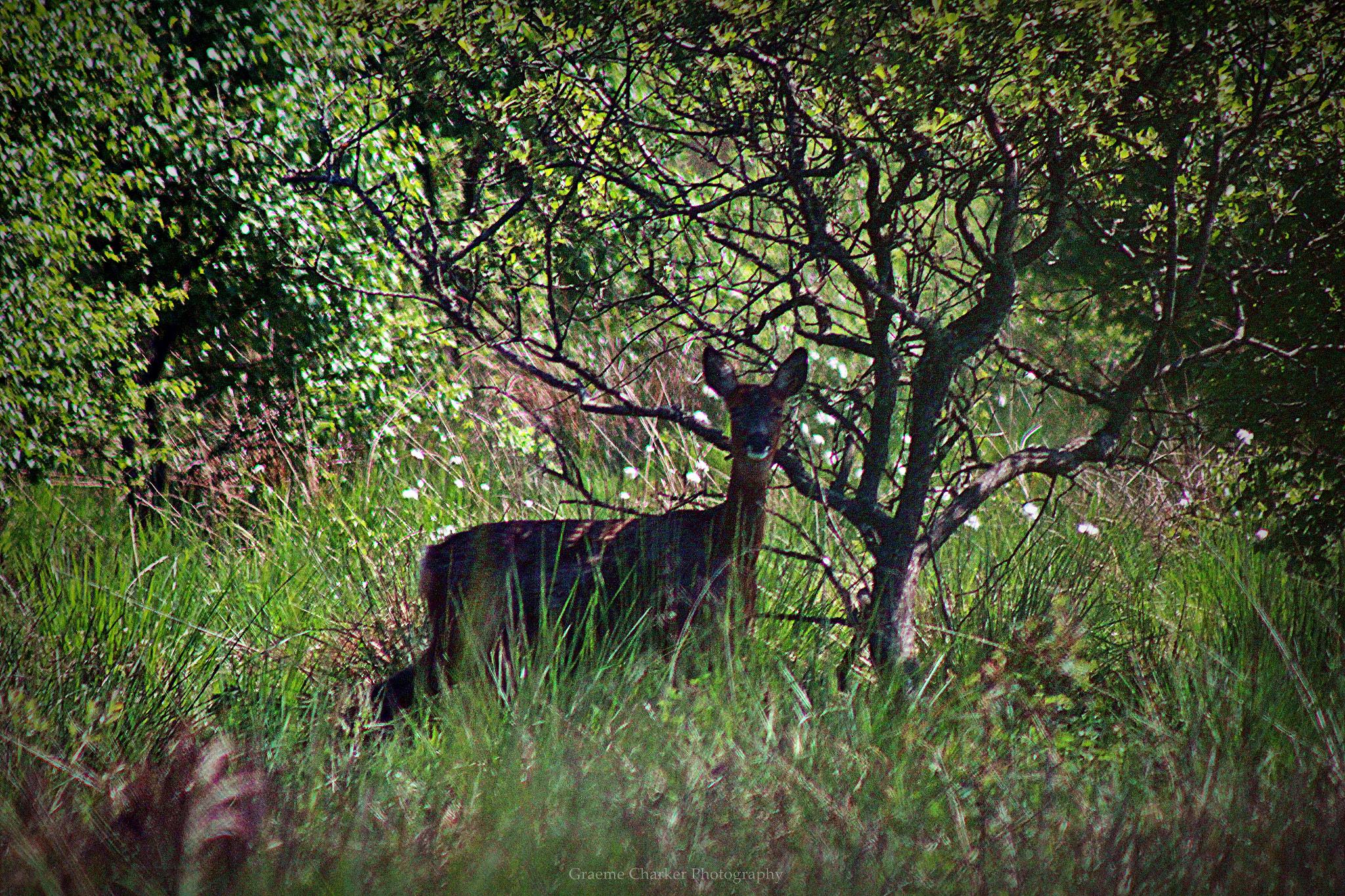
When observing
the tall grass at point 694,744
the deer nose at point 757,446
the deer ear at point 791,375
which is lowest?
the tall grass at point 694,744

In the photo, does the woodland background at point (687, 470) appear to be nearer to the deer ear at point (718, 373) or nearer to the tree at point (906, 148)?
the tree at point (906, 148)

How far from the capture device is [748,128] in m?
4.03

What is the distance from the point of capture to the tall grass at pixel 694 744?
7.77 feet

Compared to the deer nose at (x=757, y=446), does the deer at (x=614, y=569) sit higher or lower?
lower

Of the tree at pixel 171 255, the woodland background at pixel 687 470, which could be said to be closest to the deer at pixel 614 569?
the woodland background at pixel 687 470

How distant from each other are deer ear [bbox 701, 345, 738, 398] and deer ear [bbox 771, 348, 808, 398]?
19 centimetres

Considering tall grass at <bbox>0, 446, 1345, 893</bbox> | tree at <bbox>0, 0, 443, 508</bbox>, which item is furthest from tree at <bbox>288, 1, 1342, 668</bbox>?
tree at <bbox>0, 0, 443, 508</bbox>

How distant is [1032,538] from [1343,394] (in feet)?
5.91

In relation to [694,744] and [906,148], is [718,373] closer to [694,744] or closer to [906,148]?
[906,148]

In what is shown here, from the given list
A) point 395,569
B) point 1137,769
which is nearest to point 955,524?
point 1137,769

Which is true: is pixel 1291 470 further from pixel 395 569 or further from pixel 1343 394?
pixel 395 569

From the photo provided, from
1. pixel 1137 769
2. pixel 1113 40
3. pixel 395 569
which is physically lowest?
pixel 1137 769

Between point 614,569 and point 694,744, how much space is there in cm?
118

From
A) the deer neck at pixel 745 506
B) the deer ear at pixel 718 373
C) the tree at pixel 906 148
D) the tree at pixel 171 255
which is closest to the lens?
the tree at pixel 906 148
